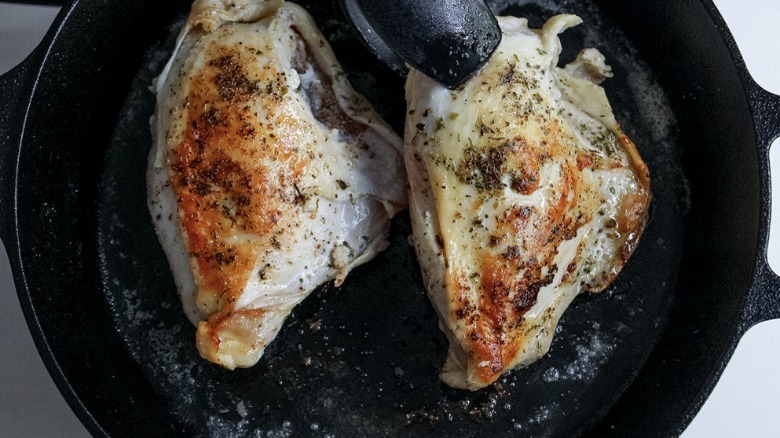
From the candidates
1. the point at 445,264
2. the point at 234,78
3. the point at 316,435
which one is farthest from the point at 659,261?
the point at 234,78

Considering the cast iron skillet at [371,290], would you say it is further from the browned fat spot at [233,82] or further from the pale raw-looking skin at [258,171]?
the browned fat spot at [233,82]

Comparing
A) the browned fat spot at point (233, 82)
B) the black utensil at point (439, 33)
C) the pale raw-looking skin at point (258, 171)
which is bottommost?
the pale raw-looking skin at point (258, 171)

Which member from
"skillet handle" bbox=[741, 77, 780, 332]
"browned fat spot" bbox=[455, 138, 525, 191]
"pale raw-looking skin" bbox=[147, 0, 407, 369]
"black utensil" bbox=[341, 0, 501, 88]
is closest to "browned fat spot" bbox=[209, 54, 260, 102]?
"pale raw-looking skin" bbox=[147, 0, 407, 369]

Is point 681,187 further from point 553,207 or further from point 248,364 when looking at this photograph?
point 248,364

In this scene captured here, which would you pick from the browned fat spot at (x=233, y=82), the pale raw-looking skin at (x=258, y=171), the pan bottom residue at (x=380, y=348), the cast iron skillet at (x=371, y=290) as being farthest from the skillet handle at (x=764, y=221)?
the browned fat spot at (x=233, y=82)

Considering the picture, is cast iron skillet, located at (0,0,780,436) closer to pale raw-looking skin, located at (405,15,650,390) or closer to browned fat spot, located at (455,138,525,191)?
pale raw-looking skin, located at (405,15,650,390)

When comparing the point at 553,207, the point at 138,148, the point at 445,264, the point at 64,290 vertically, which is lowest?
the point at 64,290
